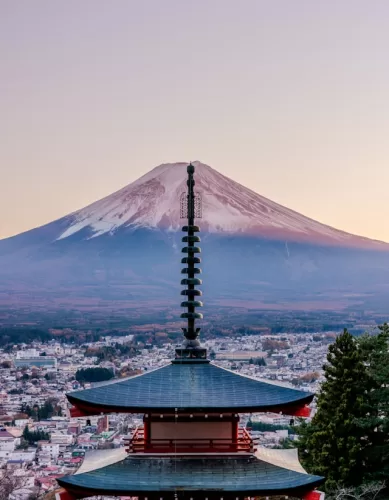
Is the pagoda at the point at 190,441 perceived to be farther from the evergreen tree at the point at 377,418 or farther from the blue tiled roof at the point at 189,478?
the evergreen tree at the point at 377,418

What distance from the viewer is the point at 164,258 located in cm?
17488

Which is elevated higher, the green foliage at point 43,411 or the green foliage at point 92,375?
the green foliage at point 92,375

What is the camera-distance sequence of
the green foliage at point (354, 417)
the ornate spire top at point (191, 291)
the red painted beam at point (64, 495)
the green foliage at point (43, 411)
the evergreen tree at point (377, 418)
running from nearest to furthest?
the red painted beam at point (64, 495), the ornate spire top at point (191, 291), the evergreen tree at point (377, 418), the green foliage at point (354, 417), the green foliage at point (43, 411)

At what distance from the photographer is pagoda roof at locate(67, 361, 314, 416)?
15352mm

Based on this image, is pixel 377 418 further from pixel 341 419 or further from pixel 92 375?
pixel 92 375

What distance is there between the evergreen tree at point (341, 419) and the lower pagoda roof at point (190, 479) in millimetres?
8219

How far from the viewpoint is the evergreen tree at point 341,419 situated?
76.4 ft

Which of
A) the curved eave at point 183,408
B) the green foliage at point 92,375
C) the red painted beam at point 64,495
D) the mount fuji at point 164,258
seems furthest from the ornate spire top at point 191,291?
the mount fuji at point 164,258

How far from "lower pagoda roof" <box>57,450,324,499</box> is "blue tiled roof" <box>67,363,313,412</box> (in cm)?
77

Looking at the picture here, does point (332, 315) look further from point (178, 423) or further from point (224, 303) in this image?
point (178, 423)

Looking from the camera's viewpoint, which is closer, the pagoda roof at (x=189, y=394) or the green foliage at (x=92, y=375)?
the pagoda roof at (x=189, y=394)

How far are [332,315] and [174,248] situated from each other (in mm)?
28185

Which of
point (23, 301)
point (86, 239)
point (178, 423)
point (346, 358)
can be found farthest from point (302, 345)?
point (178, 423)

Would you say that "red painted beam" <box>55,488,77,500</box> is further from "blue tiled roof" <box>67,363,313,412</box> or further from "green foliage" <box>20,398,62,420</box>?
"green foliage" <box>20,398,62,420</box>
